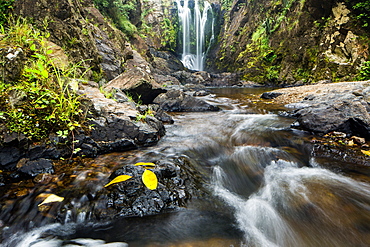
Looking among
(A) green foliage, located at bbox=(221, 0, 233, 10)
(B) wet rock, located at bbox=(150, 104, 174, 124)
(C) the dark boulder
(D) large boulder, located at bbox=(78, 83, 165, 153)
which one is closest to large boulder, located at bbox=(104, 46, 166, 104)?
(B) wet rock, located at bbox=(150, 104, 174, 124)

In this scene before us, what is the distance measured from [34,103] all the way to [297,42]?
19306 mm

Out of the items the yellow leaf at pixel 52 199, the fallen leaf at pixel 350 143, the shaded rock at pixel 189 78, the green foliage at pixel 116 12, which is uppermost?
the green foliage at pixel 116 12

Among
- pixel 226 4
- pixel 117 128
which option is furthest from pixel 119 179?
pixel 226 4

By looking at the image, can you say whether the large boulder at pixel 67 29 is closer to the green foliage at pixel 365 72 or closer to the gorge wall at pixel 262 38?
the gorge wall at pixel 262 38

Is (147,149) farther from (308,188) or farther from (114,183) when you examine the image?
(308,188)

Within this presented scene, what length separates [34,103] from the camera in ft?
8.28

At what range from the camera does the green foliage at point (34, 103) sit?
2404mm

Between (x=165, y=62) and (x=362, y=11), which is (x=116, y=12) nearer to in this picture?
(x=165, y=62)

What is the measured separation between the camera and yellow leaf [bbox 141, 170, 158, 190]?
7.00ft

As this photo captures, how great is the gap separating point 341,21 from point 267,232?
1703 centimetres

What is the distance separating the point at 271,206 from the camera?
2348 millimetres

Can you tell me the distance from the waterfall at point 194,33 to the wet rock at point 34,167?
32.2 metres

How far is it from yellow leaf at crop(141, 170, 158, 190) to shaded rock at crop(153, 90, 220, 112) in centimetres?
556

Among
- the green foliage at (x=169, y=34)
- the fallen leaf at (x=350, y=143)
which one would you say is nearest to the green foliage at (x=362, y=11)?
the fallen leaf at (x=350, y=143)
